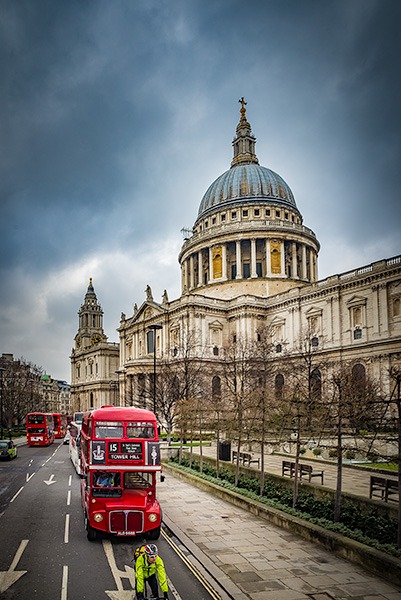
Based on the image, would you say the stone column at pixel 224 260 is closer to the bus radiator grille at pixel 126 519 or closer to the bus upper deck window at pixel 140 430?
the bus upper deck window at pixel 140 430

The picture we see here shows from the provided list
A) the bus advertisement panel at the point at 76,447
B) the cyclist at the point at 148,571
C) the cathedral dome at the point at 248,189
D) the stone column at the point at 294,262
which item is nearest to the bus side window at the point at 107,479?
the cyclist at the point at 148,571

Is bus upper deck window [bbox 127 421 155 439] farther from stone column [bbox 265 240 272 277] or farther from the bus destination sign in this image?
stone column [bbox 265 240 272 277]

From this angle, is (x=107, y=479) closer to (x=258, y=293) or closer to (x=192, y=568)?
(x=192, y=568)

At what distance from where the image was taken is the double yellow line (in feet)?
37.3

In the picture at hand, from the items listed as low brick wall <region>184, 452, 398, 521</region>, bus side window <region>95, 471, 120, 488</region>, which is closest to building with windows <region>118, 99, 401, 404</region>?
low brick wall <region>184, 452, 398, 521</region>

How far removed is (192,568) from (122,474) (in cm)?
374

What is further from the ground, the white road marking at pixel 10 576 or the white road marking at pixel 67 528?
the white road marking at pixel 10 576

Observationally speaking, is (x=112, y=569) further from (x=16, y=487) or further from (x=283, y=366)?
(x=283, y=366)

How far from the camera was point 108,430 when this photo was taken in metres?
16.5

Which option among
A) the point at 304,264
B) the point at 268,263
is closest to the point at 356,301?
the point at 268,263

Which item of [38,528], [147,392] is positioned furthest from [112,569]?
[147,392]

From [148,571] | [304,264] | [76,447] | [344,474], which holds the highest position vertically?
[304,264]

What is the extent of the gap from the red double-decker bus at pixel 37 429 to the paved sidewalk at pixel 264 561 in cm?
3747

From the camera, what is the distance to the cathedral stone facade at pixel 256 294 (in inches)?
2174
